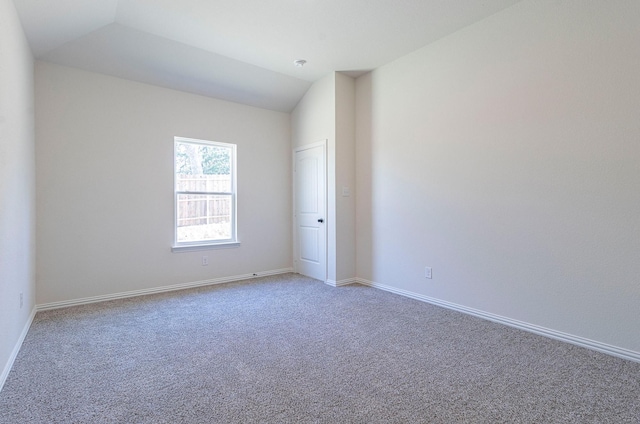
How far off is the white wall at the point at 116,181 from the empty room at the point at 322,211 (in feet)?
0.08

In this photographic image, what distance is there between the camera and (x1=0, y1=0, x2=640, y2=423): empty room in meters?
2.03

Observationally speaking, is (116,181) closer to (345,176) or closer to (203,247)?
(203,247)

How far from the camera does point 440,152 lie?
3545 millimetres

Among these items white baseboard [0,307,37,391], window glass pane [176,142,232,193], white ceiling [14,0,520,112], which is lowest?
white baseboard [0,307,37,391]

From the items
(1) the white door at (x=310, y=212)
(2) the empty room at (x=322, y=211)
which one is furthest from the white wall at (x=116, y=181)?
(1) the white door at (x=310, y=212)

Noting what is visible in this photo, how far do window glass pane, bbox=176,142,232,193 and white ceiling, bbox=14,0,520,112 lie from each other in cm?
78

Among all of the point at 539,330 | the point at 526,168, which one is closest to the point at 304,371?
the point at 539,330

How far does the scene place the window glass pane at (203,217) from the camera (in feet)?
14.5

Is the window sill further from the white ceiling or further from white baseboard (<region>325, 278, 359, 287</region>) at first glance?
the white ceiling

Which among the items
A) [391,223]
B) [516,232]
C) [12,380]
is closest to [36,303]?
[12,380]

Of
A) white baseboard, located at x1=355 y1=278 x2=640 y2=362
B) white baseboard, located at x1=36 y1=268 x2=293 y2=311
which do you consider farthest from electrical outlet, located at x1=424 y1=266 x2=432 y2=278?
white baseboard, located at x1=36 y1=268 x2=293 y2=311

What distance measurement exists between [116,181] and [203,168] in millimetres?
1089

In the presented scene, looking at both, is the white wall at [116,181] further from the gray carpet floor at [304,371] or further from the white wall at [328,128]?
the white wall at [328,128]

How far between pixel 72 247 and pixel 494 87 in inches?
182
